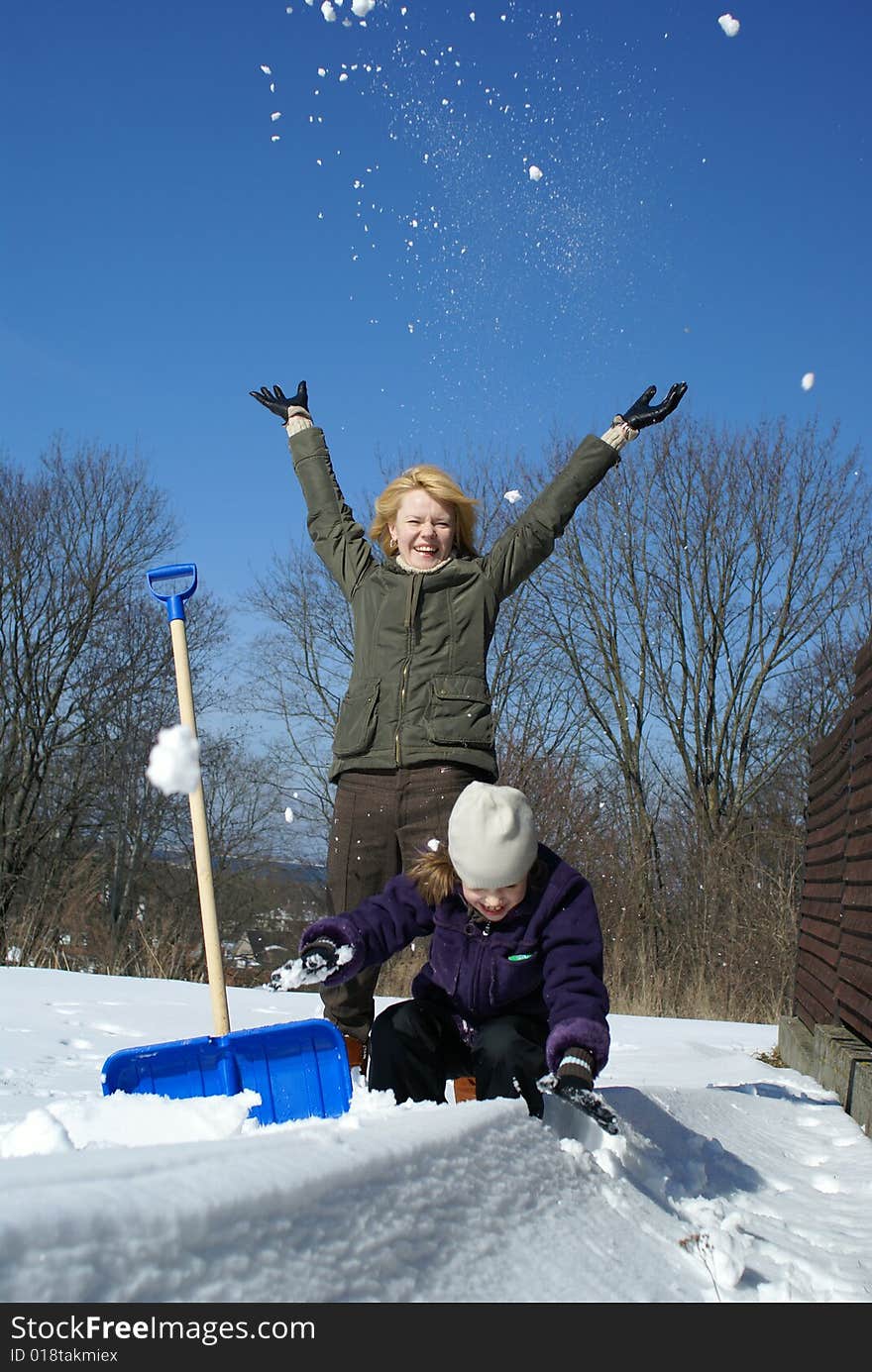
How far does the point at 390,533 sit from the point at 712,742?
16.4 metres

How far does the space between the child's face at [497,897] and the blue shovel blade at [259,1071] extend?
1.38 feet

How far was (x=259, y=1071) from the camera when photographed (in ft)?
8.48

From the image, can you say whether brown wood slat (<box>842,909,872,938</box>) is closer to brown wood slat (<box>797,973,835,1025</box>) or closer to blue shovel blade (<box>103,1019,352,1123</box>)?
brown wood slat (<box>797,973,835,1025</box>)

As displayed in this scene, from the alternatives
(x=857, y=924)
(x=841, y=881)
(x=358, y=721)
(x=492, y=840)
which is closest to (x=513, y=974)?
(x=492, y=840)

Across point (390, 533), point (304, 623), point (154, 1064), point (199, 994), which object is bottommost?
point (199, 994)

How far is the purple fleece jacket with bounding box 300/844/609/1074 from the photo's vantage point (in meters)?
2.45

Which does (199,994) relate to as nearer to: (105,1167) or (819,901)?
(819,901)

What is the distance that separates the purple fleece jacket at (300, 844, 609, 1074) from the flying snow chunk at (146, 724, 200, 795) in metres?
0.45

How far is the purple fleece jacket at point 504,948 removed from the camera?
245 cm

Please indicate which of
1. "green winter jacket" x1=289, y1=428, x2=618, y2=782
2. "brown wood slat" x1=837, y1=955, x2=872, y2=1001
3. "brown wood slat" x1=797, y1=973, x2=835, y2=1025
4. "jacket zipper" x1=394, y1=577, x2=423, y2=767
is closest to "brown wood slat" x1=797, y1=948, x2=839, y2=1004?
"brown wood slat" x1=797, y1=973, x2=835, y2=1025

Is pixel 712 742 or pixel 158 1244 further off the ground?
pixel 712 742

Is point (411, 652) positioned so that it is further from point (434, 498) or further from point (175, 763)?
point (175, 763)
